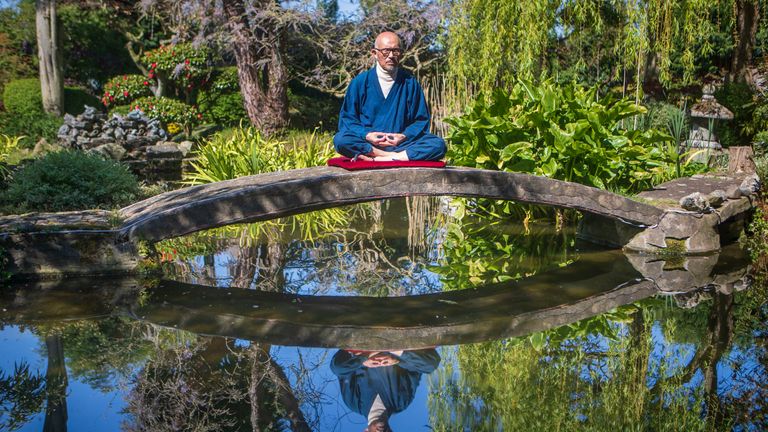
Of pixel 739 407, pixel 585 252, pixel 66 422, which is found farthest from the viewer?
pixel 585 252

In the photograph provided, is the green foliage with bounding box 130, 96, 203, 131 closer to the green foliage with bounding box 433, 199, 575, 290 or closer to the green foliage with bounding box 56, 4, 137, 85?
the green foliage with bounding box 56, 4, 137, 85

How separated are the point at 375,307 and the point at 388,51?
187cm

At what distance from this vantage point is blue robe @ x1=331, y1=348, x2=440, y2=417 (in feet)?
10.3

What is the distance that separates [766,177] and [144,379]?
18.6 feet

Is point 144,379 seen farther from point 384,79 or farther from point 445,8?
point 445,8

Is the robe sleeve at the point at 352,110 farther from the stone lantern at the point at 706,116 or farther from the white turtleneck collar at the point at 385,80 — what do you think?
the stone lantern at the point at 706,116

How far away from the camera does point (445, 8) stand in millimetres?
11609

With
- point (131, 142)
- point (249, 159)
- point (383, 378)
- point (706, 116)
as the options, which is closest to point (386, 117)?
point (383, 378)

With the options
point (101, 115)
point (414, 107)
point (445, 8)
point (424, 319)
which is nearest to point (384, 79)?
point (414, 107)

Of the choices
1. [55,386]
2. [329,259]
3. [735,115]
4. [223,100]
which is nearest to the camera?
[55,386]

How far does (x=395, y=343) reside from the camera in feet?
12.7

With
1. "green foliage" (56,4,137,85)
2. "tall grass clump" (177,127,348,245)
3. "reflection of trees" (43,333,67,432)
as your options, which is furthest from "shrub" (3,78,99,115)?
"reflection of trees" (43,333,67,432)

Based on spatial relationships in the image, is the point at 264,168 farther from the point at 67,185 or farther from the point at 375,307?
the point at 375,307

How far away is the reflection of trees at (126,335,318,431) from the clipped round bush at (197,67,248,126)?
36.1 feet
